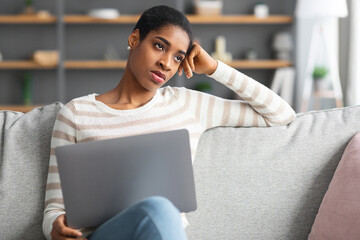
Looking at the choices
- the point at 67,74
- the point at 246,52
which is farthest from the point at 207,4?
the point at 67,74

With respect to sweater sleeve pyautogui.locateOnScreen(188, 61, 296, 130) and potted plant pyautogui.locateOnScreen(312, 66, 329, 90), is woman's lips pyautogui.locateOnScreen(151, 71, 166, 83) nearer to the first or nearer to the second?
sweater sleeve pyautogui.locateOnScreen(188, 61, 296, 130)

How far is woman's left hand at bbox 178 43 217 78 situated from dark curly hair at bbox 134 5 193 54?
0.04 meters

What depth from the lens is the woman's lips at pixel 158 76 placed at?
4.48 ft

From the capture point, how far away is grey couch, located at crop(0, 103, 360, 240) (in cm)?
140

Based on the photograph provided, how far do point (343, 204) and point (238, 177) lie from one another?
1.02 feet

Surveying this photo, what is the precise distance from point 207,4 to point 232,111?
10.9 ft

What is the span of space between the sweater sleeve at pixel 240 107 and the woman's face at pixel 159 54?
0.48 feet

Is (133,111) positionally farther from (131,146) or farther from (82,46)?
(82,46)

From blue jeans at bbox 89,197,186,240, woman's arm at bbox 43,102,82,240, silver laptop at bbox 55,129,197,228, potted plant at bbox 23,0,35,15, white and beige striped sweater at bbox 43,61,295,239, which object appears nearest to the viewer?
blue jeans at bbox 89,197,186,240

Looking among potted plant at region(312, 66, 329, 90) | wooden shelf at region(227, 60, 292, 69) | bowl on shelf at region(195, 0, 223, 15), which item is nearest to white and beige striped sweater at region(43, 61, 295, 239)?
potted plant at region(312, 66, 329, 90)

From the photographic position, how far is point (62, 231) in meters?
1.15

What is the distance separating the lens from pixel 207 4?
4617 mm

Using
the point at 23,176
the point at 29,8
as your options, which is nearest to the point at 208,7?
the point at 29,8

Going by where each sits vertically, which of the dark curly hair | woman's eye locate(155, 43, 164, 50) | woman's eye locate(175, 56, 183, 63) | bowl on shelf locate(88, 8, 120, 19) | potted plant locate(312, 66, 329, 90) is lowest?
potted plant locate(312, 66, 329, 90)
